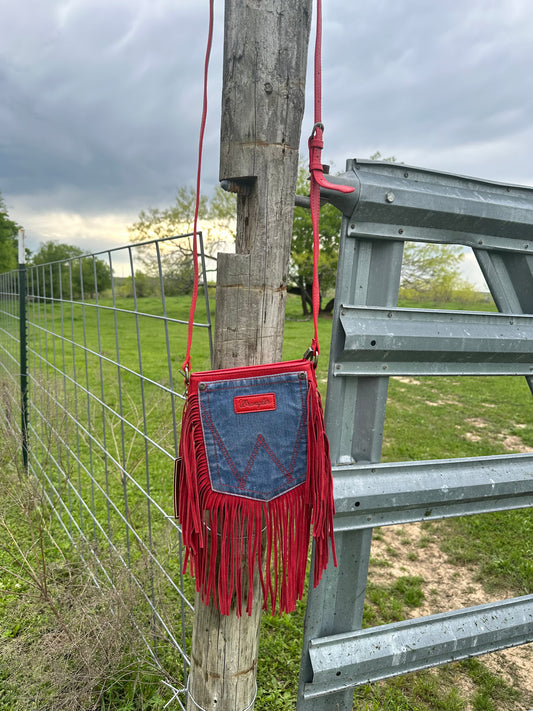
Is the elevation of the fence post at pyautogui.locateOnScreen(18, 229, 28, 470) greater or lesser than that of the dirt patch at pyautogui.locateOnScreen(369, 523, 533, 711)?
greater

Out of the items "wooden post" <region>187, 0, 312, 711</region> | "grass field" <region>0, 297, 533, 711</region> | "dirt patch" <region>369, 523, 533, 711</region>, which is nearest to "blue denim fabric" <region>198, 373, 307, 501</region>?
"wooden post" <region>187, 0, 312, 711</region>

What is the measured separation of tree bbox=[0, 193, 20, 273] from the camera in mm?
29709

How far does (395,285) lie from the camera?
1.34 meters

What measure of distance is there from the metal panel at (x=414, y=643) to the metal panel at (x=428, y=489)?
331mm

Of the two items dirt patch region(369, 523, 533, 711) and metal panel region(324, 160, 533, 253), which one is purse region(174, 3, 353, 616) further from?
dirt patch region(369, 523, 533, 711)

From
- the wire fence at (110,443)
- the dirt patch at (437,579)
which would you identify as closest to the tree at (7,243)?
the wire fence at (110,443)

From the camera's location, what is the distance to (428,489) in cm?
144

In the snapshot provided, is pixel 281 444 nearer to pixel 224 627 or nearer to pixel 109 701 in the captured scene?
pixel 224 627

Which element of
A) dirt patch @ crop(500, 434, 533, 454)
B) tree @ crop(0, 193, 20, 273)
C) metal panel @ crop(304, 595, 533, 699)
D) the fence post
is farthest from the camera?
tree @ crop(0, 193, 20, 273)

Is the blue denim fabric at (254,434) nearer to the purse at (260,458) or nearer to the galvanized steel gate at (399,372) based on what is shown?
the purse at (260,458)

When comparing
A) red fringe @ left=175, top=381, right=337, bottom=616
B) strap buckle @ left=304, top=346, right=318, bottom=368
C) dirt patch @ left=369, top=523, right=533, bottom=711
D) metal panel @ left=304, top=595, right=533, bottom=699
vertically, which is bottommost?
dirt patch @ left=369, top=523, right=533, bottom=711

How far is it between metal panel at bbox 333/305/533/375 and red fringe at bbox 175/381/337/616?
190 mm

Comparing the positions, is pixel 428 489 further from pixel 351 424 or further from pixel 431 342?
pixel 431 342

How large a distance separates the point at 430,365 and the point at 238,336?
0.56 m
